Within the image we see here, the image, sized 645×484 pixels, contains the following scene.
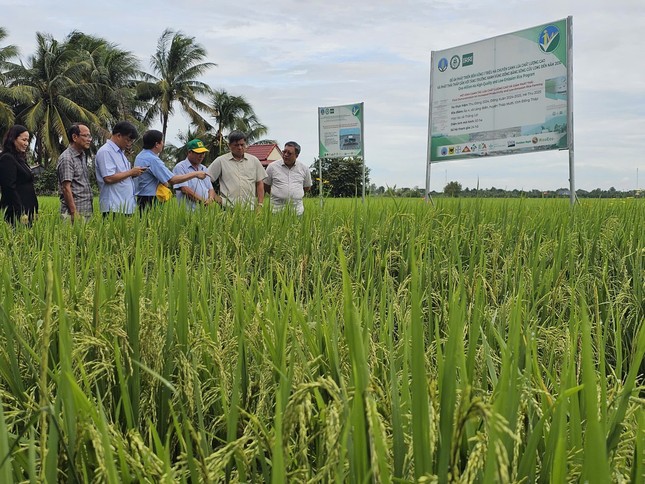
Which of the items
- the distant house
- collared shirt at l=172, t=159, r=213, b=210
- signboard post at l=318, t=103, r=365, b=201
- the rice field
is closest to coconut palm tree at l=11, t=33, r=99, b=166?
the distant house

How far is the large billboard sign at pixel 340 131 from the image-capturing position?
11034 millimetres

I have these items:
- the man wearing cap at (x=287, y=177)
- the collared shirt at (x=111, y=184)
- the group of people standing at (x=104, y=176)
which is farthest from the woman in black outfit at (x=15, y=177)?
the man wearing cap at (x=287, y=177)

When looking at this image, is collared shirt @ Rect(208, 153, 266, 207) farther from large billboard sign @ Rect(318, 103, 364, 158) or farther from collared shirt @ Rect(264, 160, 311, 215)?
large billboard sign @ Rect(318, 103, 364, 158)

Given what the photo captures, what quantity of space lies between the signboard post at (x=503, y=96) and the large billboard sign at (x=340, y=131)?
7.92ft

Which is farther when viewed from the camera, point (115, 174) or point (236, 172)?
point (236, 172)

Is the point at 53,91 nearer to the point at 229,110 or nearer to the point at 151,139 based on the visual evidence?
the point at 229,110

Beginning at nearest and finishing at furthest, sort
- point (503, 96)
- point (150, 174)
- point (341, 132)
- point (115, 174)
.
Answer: point (115, 174), point (150, 174), point (503, 96), point (341, 132)

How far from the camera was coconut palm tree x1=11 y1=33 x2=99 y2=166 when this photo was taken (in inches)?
1363

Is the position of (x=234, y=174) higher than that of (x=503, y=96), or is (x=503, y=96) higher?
(x=503, y=96)

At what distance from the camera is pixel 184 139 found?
41.4m

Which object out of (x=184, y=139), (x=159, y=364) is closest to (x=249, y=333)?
(x=159, y=364)

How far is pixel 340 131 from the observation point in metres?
11.3

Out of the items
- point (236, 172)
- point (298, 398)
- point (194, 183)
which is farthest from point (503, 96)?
point (298, 398)

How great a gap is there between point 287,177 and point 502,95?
11.7 ft
